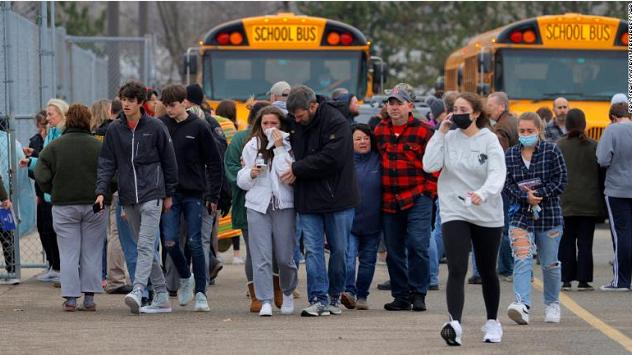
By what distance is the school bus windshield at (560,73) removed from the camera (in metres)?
21.9

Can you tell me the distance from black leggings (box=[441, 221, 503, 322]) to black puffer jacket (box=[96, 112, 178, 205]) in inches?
98.2

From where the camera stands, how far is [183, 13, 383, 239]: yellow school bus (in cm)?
2130

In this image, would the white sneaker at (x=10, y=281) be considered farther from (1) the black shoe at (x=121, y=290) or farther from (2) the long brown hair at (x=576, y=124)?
(2) the long brown hair at (x=576, y=124)

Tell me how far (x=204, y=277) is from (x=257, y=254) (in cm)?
67

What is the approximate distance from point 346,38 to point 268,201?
1074cm

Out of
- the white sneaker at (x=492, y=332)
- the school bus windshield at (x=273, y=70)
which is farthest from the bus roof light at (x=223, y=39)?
the white sneaker at (x=492, y=332)

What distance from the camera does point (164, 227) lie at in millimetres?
11484

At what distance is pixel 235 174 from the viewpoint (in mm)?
11953

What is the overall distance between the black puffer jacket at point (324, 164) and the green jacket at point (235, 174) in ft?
2.60

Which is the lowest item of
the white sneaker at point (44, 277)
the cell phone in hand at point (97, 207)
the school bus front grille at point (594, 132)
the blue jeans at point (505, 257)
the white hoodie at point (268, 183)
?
the white sneaker at point (44, 277)

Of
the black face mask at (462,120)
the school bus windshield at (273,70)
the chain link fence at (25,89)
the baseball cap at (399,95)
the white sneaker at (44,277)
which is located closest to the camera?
the black face mask at (462,120)

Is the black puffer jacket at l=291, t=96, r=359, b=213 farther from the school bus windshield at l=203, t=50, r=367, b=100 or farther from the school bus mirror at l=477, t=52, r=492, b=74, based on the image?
the school bus mirror at l=477, t=52, r=492, b=74

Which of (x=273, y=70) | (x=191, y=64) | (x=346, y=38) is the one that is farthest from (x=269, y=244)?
(x=346, y=38)

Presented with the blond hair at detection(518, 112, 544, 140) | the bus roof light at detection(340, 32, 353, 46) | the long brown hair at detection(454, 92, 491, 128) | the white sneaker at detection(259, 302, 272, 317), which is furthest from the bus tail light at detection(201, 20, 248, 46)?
the long brown hair at detection(454, 92, 491, 128)
